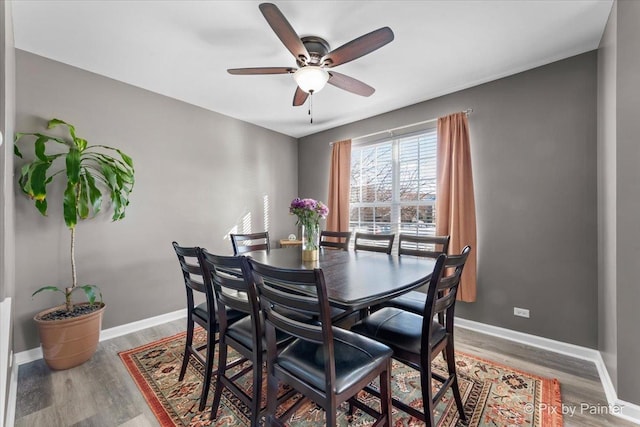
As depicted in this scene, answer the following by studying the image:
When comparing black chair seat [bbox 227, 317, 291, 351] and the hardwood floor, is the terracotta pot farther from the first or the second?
black chair seat [bbox 227, 317, 291, 351]

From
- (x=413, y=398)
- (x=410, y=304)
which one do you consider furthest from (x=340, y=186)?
(x=413, y=398)

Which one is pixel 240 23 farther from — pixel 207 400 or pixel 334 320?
pixel 207 400

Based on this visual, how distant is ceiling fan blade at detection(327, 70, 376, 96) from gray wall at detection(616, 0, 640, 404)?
1.58m

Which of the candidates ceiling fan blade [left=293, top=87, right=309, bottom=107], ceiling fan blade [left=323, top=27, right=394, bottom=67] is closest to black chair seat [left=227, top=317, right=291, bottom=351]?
ceiling fan blade [left=323, top=27, right=394, bottom=67]

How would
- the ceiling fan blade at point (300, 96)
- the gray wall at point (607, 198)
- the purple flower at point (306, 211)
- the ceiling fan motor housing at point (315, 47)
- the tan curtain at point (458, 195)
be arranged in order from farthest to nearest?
the tan curtain at point (458, 195) < the ceiling fan blade at point (300, 96) < the purple flower at point (306, 211) < the ceiling fan motor housing at point (315, 47) < the gray wall at point (607, 198)

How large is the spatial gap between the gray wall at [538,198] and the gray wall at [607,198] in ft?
0.37

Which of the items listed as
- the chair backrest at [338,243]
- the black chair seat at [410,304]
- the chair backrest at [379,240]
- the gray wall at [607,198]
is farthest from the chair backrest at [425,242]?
the gray wall at [607,198]

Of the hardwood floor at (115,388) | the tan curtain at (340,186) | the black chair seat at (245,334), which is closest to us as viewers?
the black chair seat at (245,334)

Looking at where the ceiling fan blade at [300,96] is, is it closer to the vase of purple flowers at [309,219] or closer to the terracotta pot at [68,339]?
the vase of purple flowers at [309,219]

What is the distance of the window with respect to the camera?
3.29 m

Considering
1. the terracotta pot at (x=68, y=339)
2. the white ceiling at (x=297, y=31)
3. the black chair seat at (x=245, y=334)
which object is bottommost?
the terracotta pot at (x=68, y=339)

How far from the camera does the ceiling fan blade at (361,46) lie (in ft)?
5.22

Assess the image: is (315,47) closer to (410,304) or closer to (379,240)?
(379,240)

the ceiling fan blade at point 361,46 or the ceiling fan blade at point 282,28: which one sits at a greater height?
the ceiling fan blade at point 282,28
